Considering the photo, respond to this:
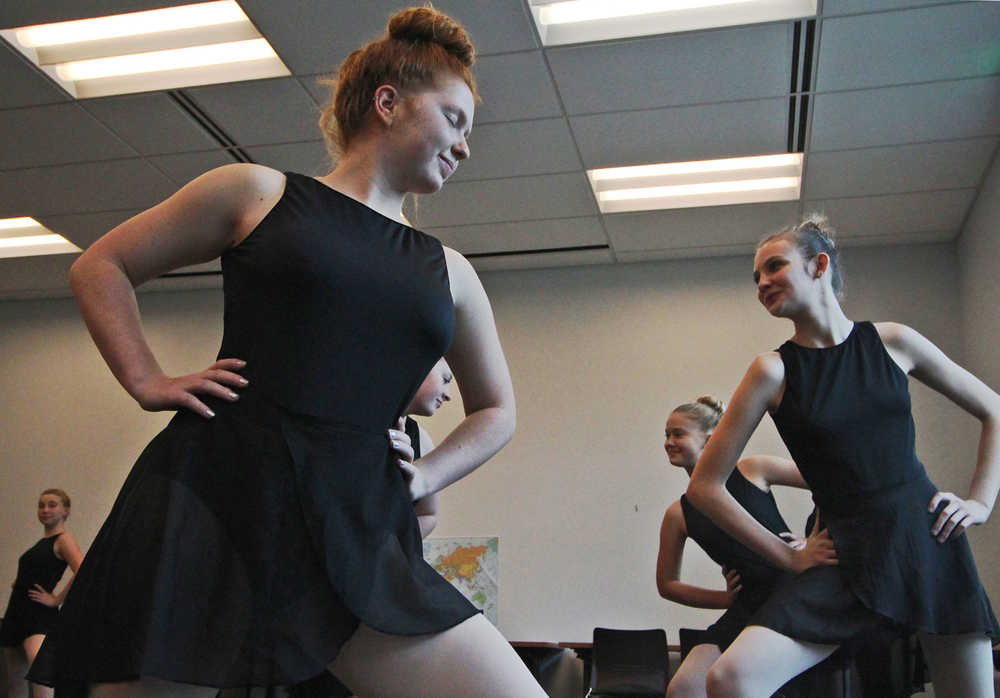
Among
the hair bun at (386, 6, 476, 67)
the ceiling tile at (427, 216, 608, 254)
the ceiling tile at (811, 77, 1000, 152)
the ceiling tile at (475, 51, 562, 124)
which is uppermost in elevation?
the ceiling tile at (427, 216, 608, 254)

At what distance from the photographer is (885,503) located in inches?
80.2

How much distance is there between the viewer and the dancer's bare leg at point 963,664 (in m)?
1.96

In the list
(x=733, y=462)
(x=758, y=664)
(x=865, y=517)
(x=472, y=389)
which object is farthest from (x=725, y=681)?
(x=472, y=389)

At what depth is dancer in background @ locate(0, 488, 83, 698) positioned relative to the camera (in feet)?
18.1

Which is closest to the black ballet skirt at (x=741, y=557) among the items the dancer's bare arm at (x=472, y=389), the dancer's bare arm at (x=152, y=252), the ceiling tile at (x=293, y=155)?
the dancer's bare arm at (x=472, y=389)

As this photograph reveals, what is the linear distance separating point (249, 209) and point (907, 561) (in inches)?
58.7

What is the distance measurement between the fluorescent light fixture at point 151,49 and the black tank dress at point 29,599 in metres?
2.73

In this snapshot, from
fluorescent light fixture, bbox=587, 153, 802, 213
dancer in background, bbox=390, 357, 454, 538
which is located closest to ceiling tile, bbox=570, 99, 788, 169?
fluorescent light fixture, bbox=587, 153, 802, 213

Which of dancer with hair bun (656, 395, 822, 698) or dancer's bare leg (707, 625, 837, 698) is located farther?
dancer with hair bun (656, 395, 822, 698)

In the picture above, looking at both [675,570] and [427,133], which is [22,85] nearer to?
[675,570]

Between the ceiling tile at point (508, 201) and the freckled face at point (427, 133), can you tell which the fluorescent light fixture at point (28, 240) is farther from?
the freckled face at point (427, 133)

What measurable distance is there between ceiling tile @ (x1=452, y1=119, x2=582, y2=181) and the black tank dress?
320 centimetres

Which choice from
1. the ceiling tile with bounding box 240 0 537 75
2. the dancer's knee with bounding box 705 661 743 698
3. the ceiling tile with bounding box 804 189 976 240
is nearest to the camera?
the dancer's knee with bounding box 705 661 743 698

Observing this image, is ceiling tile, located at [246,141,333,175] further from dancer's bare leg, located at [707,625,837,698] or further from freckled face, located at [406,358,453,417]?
dancer's bare leg, located at [707,625,837,698]
